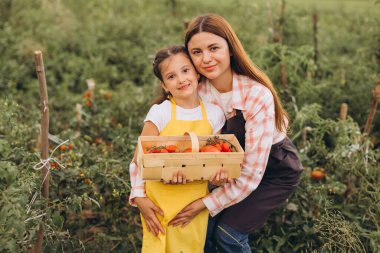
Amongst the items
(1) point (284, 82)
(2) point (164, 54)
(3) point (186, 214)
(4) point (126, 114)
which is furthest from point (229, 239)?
(4) point (126, 114)

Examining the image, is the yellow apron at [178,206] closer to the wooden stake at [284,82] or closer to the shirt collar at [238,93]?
the shirt collar at [238,93]

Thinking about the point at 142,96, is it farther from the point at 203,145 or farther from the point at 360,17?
the point at 360,17

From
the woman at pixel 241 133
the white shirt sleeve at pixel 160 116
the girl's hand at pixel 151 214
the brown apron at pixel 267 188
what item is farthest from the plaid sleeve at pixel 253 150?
the white shirt sleeve at pixel 160 116

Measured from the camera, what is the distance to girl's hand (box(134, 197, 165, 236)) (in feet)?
8.18

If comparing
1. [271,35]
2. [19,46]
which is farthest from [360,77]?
[19,46]

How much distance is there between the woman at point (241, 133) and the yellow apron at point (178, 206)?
4 cm

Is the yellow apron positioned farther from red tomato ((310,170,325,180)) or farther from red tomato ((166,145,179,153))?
red tomato ((310,170,325,180))

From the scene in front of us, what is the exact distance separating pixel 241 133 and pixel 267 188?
0.34 m

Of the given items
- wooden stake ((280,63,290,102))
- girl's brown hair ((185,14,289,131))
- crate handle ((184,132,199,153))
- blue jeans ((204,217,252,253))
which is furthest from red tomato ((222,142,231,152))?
wooden stake ((280,63,290,102))

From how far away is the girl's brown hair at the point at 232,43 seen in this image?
2.54 meters

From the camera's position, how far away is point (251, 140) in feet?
8.15

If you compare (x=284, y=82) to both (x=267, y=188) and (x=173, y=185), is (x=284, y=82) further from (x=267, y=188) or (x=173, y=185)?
(x=173, y=185)

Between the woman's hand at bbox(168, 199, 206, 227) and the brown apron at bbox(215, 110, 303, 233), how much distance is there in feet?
0.83

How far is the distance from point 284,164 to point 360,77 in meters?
2.36
